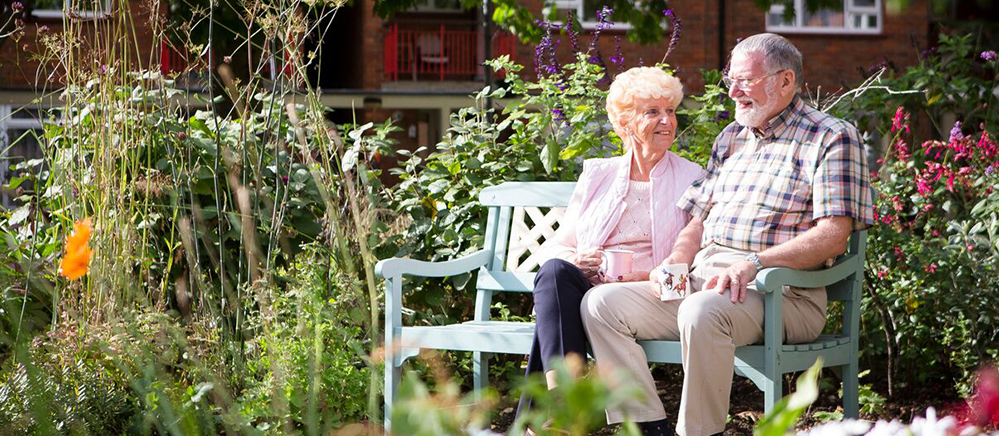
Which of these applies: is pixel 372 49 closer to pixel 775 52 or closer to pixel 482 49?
pixel 482 49

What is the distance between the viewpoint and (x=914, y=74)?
18.6 ft

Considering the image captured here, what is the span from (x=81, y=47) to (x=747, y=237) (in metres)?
2.22

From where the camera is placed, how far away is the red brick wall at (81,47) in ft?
11.5

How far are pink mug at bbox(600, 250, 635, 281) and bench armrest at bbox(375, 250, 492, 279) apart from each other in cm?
61

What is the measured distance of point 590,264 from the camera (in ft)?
10.9

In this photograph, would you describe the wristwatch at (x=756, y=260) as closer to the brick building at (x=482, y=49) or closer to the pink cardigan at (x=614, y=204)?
the pink cardigan at (x=614, y=204)

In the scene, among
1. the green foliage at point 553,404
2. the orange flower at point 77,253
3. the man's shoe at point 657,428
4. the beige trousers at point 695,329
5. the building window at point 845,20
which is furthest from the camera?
the building window at point 845,20

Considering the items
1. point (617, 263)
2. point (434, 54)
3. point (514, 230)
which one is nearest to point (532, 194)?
point (514, 230)

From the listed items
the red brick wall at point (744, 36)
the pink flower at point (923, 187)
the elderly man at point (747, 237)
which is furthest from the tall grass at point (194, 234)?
the red brick wall at point (744, 36)

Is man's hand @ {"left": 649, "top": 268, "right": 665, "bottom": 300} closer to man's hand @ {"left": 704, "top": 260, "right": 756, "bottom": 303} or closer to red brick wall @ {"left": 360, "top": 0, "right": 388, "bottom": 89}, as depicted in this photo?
man's hand @ {"left": 704, "top": 260, "right": 756, "bottom": 303}

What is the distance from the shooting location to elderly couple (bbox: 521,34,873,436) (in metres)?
2.91

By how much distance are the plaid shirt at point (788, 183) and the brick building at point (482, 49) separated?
1241 centimetres

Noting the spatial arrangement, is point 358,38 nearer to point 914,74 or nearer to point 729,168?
point 914,74

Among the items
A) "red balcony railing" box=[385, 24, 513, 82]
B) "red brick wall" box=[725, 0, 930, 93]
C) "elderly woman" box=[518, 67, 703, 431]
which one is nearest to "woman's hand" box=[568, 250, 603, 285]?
"elderly woman" box=[518, 67, 703, 431]
